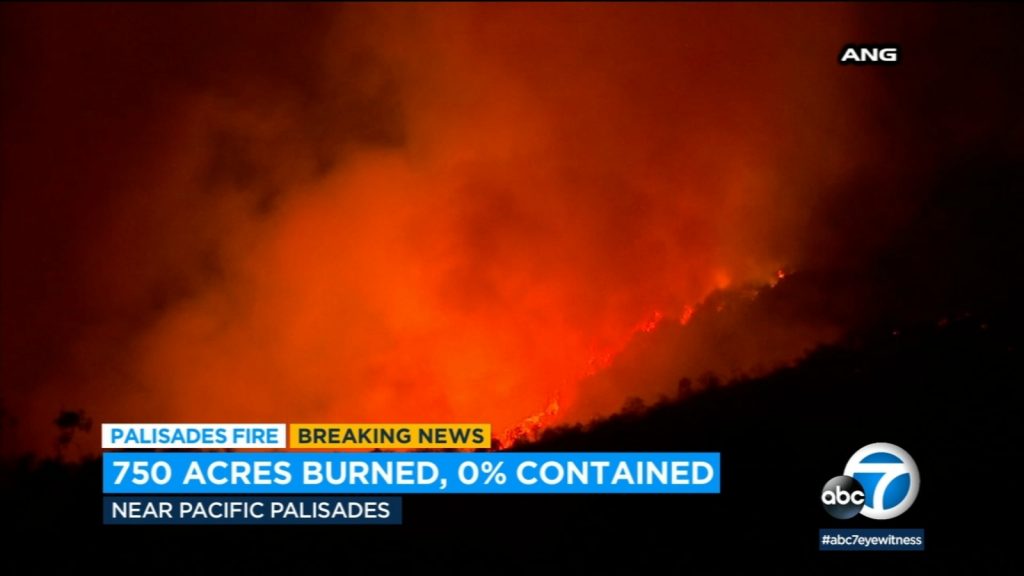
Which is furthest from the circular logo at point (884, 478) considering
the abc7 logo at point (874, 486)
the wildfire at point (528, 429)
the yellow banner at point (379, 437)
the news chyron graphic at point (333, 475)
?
the yellow banner at point (379, 437)

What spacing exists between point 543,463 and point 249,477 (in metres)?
1.39

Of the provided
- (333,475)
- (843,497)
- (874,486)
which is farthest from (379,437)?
(874,486)

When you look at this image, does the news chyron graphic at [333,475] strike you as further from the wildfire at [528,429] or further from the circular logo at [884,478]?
the circular logo at [884,478]

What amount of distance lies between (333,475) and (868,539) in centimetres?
→ 256

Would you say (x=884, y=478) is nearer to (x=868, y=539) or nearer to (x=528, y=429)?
(x=868, y=539)

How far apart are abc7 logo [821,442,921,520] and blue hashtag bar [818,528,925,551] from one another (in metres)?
0.07

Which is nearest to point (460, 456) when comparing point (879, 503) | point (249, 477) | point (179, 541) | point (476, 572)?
point (476, 572)

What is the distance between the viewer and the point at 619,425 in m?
3.97

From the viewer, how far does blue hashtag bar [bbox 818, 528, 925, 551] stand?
3.92 meters

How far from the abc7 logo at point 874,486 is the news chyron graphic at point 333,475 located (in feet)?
1.89

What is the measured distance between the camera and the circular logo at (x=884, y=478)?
3.91 metres

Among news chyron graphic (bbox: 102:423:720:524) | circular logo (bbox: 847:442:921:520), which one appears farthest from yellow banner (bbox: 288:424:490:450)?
circular logo (bbox: 847:442:921:520)

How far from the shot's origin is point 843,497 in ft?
12.9

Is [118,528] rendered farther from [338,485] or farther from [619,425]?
[619,425]
